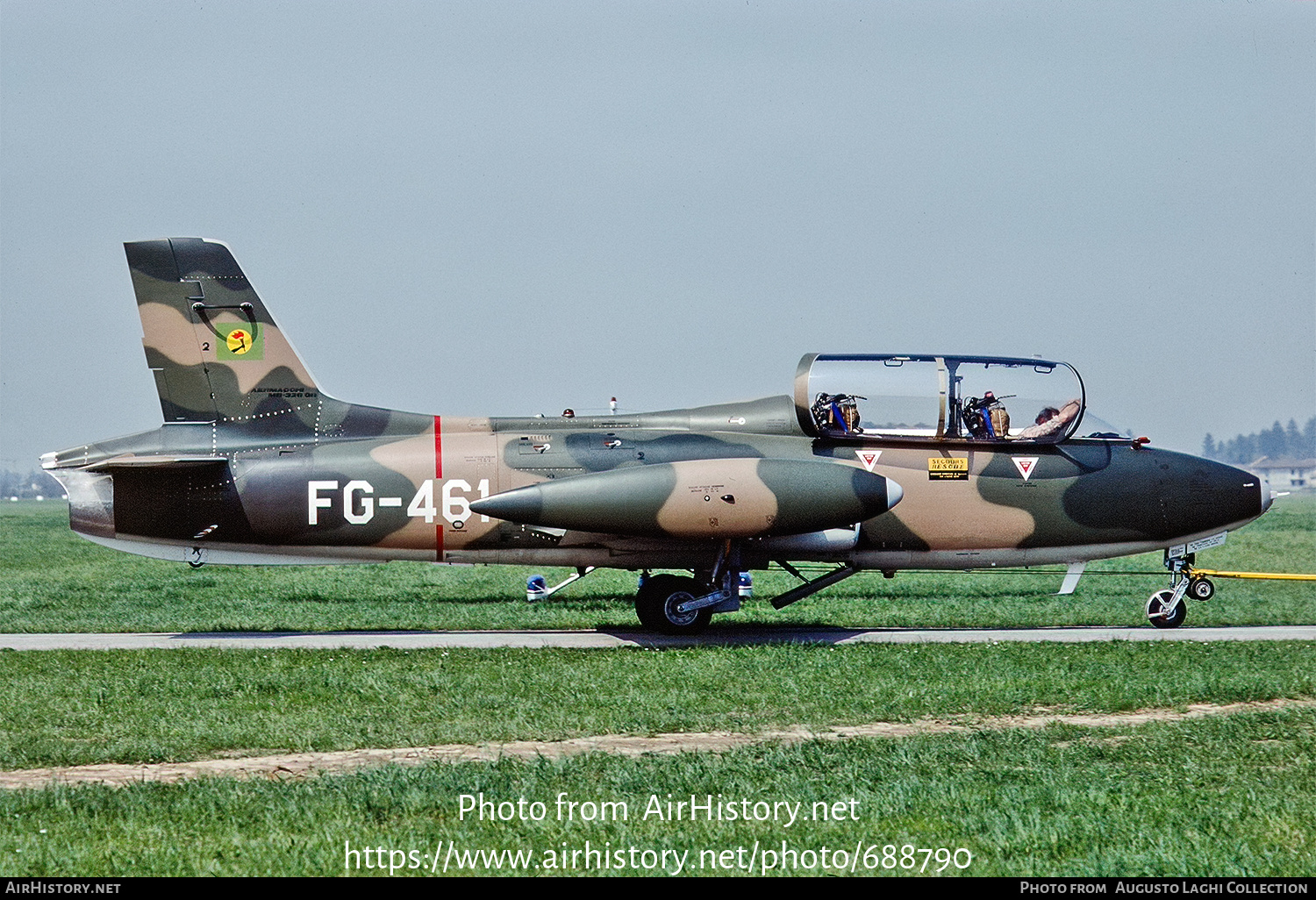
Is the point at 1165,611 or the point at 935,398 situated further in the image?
the point at 1165,611

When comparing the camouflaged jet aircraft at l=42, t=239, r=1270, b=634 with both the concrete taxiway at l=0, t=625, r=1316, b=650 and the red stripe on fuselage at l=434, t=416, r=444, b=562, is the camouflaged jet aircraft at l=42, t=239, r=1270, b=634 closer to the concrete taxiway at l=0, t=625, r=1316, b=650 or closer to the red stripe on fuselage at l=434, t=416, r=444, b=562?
the red stripe on fuselage at l=434, t=416, r=444, b=562

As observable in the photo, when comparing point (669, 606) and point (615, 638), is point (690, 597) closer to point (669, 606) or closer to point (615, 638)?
point (669, 606)

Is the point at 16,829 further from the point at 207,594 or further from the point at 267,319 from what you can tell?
the point at 207,594

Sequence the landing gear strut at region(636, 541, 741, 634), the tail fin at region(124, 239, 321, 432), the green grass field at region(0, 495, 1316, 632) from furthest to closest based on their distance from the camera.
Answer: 1. the green grass field at region(0, 495, 1316, 632)
2. the tail fin at region(124, 239, 321, 432)
3. the landing gear strut at region(636, 541, 741, 634)

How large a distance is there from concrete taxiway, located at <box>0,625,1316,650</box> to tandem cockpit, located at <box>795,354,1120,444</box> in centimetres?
249

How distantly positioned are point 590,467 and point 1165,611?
25.5ft

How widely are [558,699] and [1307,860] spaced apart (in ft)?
21.3

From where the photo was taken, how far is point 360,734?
10.4 m

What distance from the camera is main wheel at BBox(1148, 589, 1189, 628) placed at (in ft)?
58.4

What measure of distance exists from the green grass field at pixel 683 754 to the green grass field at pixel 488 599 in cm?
23

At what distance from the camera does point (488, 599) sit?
22.6m

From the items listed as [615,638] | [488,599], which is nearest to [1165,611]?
[615,638]

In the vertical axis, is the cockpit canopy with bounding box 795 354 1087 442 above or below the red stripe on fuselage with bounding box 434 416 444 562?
above

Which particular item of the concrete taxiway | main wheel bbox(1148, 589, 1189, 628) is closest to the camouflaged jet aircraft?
the concrete taxiway
